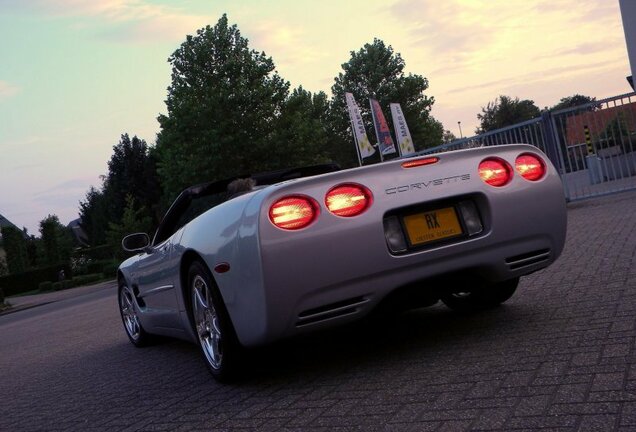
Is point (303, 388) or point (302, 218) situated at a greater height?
point (302, 218)

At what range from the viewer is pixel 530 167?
4.41 meters

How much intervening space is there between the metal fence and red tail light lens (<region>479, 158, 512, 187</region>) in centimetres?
1073

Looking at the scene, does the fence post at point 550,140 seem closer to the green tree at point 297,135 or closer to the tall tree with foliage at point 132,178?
the green tree at point 297,135

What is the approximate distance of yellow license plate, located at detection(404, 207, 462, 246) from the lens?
3.95m

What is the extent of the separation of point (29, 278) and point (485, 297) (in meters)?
47.0

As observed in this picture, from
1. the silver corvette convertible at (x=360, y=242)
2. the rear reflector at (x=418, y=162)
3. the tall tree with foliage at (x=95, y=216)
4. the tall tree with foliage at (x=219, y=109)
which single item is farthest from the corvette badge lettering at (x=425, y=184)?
the tall tree with foliage at (x=95, y=216)

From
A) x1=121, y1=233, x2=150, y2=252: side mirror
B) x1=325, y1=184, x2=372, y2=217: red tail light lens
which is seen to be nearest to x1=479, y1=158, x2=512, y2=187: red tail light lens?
x1=325, y1=184, x2=372, y2=217: red tail light lens

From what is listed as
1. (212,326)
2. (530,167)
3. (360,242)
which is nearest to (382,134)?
(530,167)

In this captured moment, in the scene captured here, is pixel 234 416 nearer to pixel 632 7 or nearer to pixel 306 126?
pixel 632 7

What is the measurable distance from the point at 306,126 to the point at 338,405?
4109 centimetres

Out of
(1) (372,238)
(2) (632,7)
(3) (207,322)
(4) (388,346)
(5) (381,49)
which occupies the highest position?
(5) (381,49)

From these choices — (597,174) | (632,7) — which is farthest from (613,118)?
(632,7)

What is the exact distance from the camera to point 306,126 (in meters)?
44.1

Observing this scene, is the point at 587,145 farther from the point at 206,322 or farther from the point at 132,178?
the point at 132,178
